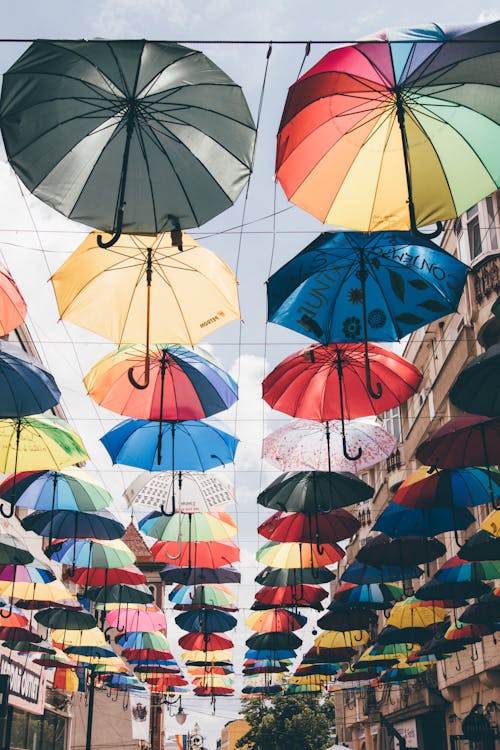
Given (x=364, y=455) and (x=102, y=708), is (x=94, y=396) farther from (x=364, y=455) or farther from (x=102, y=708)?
(x=102, y=708)

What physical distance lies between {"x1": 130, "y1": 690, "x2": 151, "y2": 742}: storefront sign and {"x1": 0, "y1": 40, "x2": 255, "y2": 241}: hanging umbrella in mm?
29192

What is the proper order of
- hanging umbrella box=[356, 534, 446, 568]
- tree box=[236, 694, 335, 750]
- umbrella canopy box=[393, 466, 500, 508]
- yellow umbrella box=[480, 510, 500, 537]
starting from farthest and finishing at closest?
tree box=[236, 694, 335, 750] < hanging umbrella box=[356, 534, 446, 568] < umbrella canopy box=[393, 466, 500, 508] < yellow umbrella box=[480, 510, 500, 537]

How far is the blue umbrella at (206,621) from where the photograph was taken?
20141mm

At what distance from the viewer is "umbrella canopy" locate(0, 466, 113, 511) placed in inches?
483

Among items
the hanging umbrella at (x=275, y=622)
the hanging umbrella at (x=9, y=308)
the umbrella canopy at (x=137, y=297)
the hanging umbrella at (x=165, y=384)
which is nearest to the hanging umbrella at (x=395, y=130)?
the umbrella canopy at (x=137, y=297)

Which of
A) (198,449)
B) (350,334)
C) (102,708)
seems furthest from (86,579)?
(102,708)

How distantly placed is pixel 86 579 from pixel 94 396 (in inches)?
259

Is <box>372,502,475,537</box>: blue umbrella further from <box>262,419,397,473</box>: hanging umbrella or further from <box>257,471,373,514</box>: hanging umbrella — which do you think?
<box>262,419,397,473</box>: hanging umbrella

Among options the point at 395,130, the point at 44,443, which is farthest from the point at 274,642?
the point at 395,130

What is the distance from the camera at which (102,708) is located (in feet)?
123

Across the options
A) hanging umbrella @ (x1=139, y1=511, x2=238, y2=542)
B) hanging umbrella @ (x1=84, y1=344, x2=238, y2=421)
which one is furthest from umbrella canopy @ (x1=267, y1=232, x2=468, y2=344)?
hanging umbrella @ (x1=139, y1=511, x2=238, y2=542)

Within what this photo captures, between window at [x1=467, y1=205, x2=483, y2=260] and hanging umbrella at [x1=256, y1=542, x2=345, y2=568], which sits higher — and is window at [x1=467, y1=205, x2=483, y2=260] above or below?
above

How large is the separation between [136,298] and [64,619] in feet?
36.7

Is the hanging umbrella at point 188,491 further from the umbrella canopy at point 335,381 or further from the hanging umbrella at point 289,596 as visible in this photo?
the hanging umbrella at point 289,596
